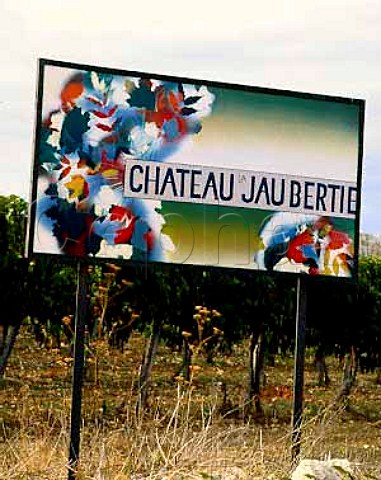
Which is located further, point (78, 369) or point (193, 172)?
point (193, 172)

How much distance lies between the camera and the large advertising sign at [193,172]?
8711 millimetres

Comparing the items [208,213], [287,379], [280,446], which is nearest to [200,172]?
[208,213]

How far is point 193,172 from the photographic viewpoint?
9039mm

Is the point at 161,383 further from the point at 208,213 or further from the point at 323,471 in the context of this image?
the point at 323,471

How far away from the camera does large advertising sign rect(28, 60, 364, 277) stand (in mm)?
8711

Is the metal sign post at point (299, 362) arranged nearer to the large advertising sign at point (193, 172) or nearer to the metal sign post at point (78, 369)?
the large advertising sign at point (193, 172)

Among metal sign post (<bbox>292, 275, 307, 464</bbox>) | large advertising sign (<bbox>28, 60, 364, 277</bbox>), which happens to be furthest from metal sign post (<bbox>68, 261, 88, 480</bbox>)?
metal sign post (<bbox>292, 275, 307, 464</bbox>)

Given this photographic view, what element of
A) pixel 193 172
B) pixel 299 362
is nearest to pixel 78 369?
pixel 193 172

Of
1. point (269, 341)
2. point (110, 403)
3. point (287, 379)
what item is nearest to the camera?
point (110, 403)

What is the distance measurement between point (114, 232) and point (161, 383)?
16.0 m

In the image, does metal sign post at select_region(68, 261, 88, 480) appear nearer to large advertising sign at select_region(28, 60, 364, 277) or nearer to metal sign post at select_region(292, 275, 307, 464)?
large advertising sign at select_region(28, 60, 364, 277)

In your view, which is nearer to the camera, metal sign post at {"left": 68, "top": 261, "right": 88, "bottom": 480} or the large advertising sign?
metal sign post at {"left": 68, "top": 261, "right": 88, "bottom": 480}

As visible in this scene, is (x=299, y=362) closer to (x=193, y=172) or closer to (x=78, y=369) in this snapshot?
(x=193, y=172)

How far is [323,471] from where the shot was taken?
290 inches
